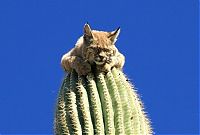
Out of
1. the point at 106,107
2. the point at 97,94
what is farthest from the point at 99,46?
the point at 106,107

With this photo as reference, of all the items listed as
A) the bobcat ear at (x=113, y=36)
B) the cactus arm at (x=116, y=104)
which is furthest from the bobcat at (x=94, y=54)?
the cactus arm at (x=116, y=104)

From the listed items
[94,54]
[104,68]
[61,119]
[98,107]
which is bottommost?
[61,119]

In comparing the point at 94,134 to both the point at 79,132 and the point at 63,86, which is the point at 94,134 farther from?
the point at 63,86

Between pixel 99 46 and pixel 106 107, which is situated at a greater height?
pixel 99 46

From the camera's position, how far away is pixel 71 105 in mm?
6109

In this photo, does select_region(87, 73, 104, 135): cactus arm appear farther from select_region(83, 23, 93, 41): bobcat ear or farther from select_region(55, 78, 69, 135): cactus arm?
select_region(83, 23, 93, 41): bobcat ear

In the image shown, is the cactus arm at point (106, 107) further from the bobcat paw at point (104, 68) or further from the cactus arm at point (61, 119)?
the cactus arm at point (61, 119)

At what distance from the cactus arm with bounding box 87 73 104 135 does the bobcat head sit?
245 mm

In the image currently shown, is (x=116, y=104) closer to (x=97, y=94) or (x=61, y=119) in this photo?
(x=97, y=94)

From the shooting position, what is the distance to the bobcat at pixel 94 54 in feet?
20.9

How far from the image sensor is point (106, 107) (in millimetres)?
6180

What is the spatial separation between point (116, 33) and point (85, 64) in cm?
41

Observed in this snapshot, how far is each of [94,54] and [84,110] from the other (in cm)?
58

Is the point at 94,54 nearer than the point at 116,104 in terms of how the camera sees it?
No
